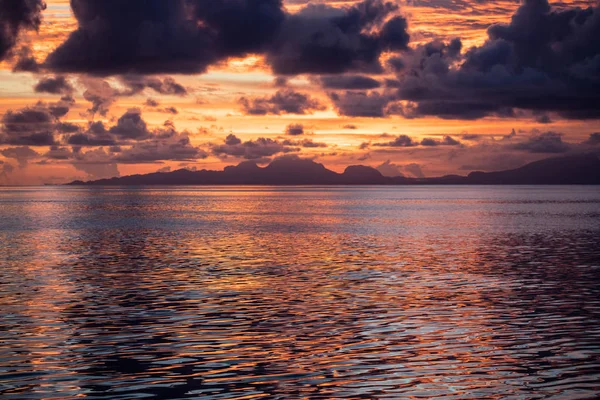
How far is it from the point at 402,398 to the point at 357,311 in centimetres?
1416

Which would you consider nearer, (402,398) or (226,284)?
(402,398)

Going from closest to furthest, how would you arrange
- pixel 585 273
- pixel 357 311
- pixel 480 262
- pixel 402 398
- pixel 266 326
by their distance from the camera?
pixel 402 398 → pixel 266 326 → pixel 357 311 → pixel 585 273 → pixel 480 262

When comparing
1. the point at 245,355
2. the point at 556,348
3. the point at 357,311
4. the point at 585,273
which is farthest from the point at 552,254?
the point at 245,355

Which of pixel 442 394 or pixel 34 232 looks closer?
pixel 442 394

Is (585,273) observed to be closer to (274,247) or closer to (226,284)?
(226,284)

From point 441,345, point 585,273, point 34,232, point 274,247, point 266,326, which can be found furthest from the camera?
point 34,232

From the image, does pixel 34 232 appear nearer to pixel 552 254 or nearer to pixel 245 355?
pixel 552 254

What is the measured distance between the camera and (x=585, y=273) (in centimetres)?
4912

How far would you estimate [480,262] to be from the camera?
56.7 metres

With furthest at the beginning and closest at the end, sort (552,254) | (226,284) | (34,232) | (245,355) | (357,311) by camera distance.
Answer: (34,232) < (552,254) < (226,284) < (357,311) < (245,355)

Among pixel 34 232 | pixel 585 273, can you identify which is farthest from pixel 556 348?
pixel 34 232

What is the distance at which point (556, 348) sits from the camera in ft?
84.9

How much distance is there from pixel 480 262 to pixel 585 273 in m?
9.09

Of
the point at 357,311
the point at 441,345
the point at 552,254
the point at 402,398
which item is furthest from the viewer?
the point at 552,254
